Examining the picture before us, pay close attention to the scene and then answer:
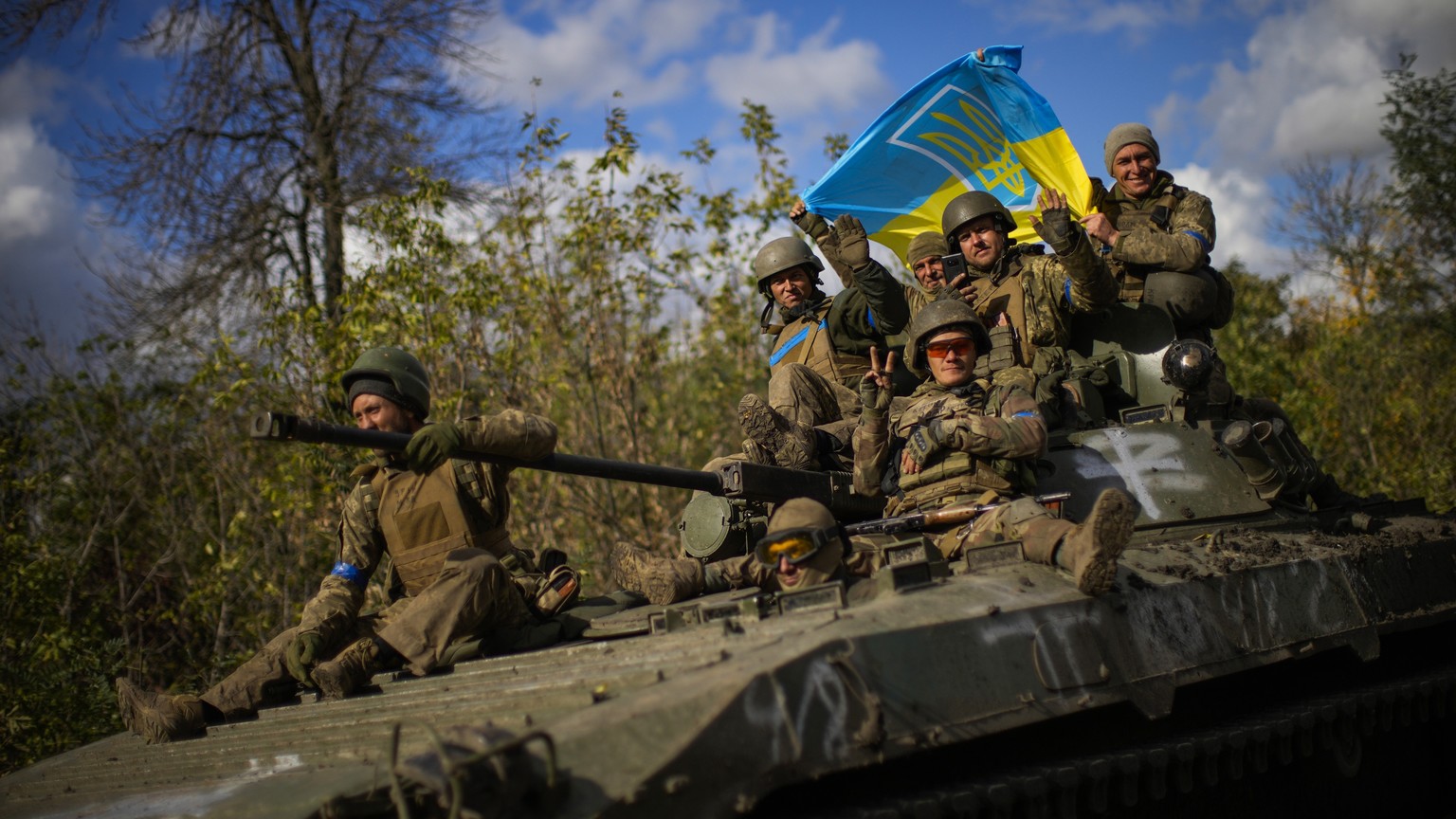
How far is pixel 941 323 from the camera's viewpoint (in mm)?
6609

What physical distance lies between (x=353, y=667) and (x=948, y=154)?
6269 mm

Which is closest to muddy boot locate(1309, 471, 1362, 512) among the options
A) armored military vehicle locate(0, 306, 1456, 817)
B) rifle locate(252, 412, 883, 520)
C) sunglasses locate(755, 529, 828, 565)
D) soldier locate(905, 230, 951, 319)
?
armored military vehicle locate(0, 306, 1456, 817)

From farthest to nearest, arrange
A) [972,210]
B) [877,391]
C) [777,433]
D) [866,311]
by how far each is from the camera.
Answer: [866,311], [972,210], [777,433], [877,391]

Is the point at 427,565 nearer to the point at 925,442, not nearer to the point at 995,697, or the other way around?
the point at 925,442

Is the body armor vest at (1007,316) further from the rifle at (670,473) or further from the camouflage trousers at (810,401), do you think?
the rifle at (670,473)

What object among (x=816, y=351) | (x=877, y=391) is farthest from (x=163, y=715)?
(x=816, y=351)

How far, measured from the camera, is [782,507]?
5145 mm

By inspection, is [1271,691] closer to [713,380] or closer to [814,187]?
[814,187]

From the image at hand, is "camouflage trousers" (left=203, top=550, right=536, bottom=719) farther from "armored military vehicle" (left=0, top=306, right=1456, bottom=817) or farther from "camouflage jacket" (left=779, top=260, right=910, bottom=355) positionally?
"camouflage jacket" (left=779, top=260, right=910, bottom=355)

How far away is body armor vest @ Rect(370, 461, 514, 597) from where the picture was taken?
6.07 m

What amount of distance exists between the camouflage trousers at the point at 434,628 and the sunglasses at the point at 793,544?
1.20 metres

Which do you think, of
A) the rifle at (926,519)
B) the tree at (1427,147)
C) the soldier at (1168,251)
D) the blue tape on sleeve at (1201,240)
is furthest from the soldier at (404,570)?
the tree at (1427,147)

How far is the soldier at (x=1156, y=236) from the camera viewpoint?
755 cm

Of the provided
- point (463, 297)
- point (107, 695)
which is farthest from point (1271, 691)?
point (463, 297)
